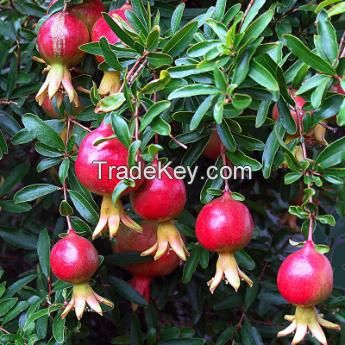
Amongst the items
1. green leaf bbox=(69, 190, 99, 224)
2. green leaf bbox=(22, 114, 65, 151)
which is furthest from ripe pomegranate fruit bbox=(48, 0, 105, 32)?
green leaf bbox=(69, 190, 99, 224)

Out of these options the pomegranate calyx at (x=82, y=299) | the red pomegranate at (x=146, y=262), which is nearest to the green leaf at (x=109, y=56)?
the pomegranate calyx at (x=82, y=299)

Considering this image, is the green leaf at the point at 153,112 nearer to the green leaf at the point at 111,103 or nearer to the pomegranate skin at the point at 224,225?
the green leaf at the point at 111,103

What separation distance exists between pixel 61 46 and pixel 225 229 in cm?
42

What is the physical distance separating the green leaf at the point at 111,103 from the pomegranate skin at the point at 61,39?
204 mm

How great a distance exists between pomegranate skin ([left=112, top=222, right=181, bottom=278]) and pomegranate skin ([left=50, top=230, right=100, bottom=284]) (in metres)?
0.33

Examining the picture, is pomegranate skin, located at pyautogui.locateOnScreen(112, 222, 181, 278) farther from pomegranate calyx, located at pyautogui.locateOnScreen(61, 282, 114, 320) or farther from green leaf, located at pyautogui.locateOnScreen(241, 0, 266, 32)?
green leaf, located at pyautogui.locateOnScreen(241, 0, 266, 32)

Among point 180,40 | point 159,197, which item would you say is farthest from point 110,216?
point 180,40

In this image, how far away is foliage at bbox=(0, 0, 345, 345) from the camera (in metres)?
0.87

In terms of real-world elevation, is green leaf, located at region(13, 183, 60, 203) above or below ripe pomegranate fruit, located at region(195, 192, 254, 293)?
below

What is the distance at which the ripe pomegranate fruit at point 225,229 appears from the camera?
0.92m

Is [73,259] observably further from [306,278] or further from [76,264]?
[306,278]

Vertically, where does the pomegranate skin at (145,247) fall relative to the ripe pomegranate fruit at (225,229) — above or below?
below

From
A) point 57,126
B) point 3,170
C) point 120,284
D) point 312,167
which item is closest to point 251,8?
point 312,167

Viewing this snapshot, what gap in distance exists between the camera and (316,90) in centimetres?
87
